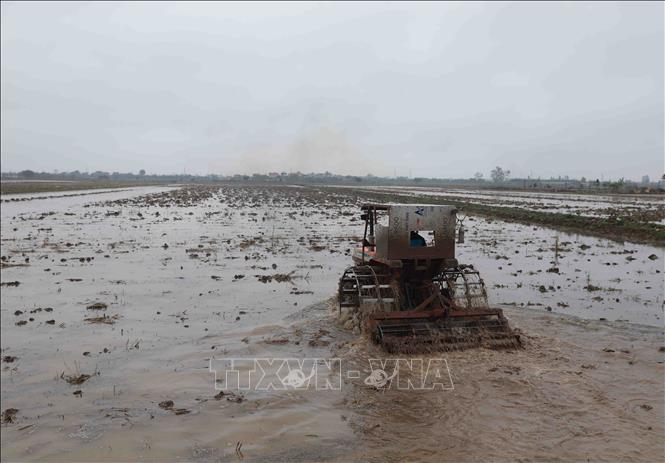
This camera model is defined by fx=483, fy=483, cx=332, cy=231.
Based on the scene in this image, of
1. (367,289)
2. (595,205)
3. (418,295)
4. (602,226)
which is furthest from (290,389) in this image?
(595,205)

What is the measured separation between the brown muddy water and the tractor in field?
43cm

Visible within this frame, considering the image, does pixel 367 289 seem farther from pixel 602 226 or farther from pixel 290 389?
pixel 602 226

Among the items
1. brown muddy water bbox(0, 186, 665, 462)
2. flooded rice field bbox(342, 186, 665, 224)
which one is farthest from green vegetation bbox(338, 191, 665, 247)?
brown muddy water bbox(0, 186, 665, 462)

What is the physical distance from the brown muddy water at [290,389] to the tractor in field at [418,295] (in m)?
0.43

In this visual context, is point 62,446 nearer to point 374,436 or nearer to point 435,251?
point 374,436

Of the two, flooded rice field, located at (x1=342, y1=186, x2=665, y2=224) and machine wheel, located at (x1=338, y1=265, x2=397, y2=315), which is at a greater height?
flooded rice field, located at (x1=342, y1=186, x2=665, y2=224)

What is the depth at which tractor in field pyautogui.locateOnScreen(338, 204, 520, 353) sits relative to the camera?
30.0ft

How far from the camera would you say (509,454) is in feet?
19.1

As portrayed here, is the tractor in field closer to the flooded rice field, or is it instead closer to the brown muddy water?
the brown muddy water

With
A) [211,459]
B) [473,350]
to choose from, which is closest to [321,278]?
[473,350]

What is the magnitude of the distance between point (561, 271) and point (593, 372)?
929cm

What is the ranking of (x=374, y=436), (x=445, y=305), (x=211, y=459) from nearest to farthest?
1. (x=211, y=459)
2. (x=374, y=436)
3. (x=445, y=305)

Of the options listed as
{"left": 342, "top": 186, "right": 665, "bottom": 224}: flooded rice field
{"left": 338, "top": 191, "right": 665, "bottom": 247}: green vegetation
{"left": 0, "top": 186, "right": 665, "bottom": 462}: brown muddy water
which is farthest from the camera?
{"left": 342, "top": 186, "right": 665, "bottom": 224}: flooded rice field

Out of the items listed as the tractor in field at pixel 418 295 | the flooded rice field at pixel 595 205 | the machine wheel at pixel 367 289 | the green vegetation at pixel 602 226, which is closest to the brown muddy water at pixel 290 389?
the tractor in field at pixel 418 295
